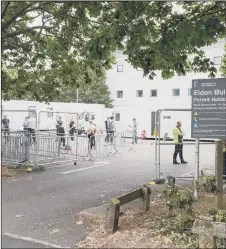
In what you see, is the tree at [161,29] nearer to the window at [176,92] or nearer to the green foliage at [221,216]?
the green foliage at [221,216]

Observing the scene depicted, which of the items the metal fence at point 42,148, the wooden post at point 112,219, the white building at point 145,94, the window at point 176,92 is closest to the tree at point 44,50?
the metal fence at point 42,148

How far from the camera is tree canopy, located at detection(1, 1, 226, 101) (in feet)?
20.6

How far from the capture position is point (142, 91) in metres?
33.8

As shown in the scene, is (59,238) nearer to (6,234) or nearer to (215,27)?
(6,234)

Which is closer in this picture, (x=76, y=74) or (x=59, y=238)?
(x=59, y=238)

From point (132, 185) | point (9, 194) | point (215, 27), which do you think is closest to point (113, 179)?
point (132, 185)

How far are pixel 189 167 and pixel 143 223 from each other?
23.7 feet

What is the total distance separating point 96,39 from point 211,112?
255 cm

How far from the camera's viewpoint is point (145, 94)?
33.4m

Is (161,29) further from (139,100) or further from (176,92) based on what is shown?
(139,100)

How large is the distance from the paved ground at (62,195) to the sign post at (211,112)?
245 cm

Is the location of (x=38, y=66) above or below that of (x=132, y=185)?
above

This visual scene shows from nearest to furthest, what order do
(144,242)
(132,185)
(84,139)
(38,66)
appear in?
(144,242), (132,185), (38,66), (84,139)

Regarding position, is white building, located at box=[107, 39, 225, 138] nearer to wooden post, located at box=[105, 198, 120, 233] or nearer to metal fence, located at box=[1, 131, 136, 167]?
metal fence, located at box=[1, 131, 136, 167]
